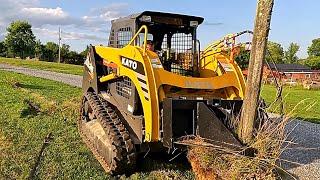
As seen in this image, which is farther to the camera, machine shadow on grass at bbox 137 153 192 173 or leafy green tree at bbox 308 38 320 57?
leafy green tree at bbox 308 38 320 57

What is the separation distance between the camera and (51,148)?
30.0 feet

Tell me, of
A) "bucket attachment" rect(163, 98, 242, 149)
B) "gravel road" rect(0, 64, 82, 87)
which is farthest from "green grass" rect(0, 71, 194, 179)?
"gravel road" rect(0, 64, 82, 87)

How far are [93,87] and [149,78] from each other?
125 inches

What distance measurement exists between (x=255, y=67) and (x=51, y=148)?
4988mm

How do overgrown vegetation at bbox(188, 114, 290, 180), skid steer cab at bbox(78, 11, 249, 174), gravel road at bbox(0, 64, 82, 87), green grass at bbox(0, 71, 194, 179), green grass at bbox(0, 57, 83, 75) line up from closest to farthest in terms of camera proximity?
1. overgrown vegetation at bbox(188, 114, 290, 180)
2. skid steer cab at bbox(78, 11, 249, 174)
3. green grass at bbox(0, 71, 194, 179)
4. gravel road at bbox(0, 64, 82, 87)
5. green grass at bbox(0, 57, 83, 75)

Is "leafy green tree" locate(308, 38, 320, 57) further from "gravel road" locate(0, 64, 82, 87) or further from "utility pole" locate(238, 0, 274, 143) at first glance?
"utility pole" locate(238, 0, 274, 143)

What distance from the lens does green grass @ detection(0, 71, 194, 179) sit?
7.69 meters

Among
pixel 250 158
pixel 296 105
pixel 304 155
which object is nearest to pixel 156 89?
pixel 250 158

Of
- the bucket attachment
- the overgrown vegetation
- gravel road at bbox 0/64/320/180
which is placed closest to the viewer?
the overgrown vegetation

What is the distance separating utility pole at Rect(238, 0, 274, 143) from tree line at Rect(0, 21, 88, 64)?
76769 mm

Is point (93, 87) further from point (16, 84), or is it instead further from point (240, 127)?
point (16, 84)

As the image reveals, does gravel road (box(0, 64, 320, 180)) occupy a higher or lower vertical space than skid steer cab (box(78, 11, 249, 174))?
lower

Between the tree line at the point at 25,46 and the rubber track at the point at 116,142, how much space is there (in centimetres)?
7400

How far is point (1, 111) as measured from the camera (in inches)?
511
